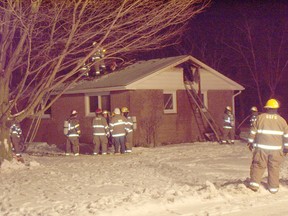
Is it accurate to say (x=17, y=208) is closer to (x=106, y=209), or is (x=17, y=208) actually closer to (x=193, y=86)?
(x=106, y=209)

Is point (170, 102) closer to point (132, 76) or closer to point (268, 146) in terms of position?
point (132, 76)

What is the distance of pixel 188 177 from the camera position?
42.5 ft

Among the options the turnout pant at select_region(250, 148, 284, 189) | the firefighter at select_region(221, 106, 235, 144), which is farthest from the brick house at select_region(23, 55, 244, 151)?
the turnout pant at select_region(250, 148, 284, 189)

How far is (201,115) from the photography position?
85.1 feet

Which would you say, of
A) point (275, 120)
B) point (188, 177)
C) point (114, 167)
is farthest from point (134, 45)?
point (275, 120)

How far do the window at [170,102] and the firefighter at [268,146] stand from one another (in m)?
14.0

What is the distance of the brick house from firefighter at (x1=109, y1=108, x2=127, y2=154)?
3.78 m

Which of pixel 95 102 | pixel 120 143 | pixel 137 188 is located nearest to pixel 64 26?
pixel 120 143

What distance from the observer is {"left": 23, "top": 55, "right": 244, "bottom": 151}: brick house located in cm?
2355

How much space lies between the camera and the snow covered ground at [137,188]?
29.9ft

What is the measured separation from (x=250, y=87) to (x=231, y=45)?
3945 mm

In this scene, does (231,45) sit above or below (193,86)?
above

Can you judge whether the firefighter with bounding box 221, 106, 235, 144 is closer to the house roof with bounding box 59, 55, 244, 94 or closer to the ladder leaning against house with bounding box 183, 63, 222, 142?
the ladder leaning against house with bounding box 183, 63, 222, 142

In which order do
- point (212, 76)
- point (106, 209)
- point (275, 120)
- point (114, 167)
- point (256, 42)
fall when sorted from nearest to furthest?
1. point (106, 209)
2. point (275, 120)
3. point (114, 167)
4. point (212, 76)
5. point (256, 42)
